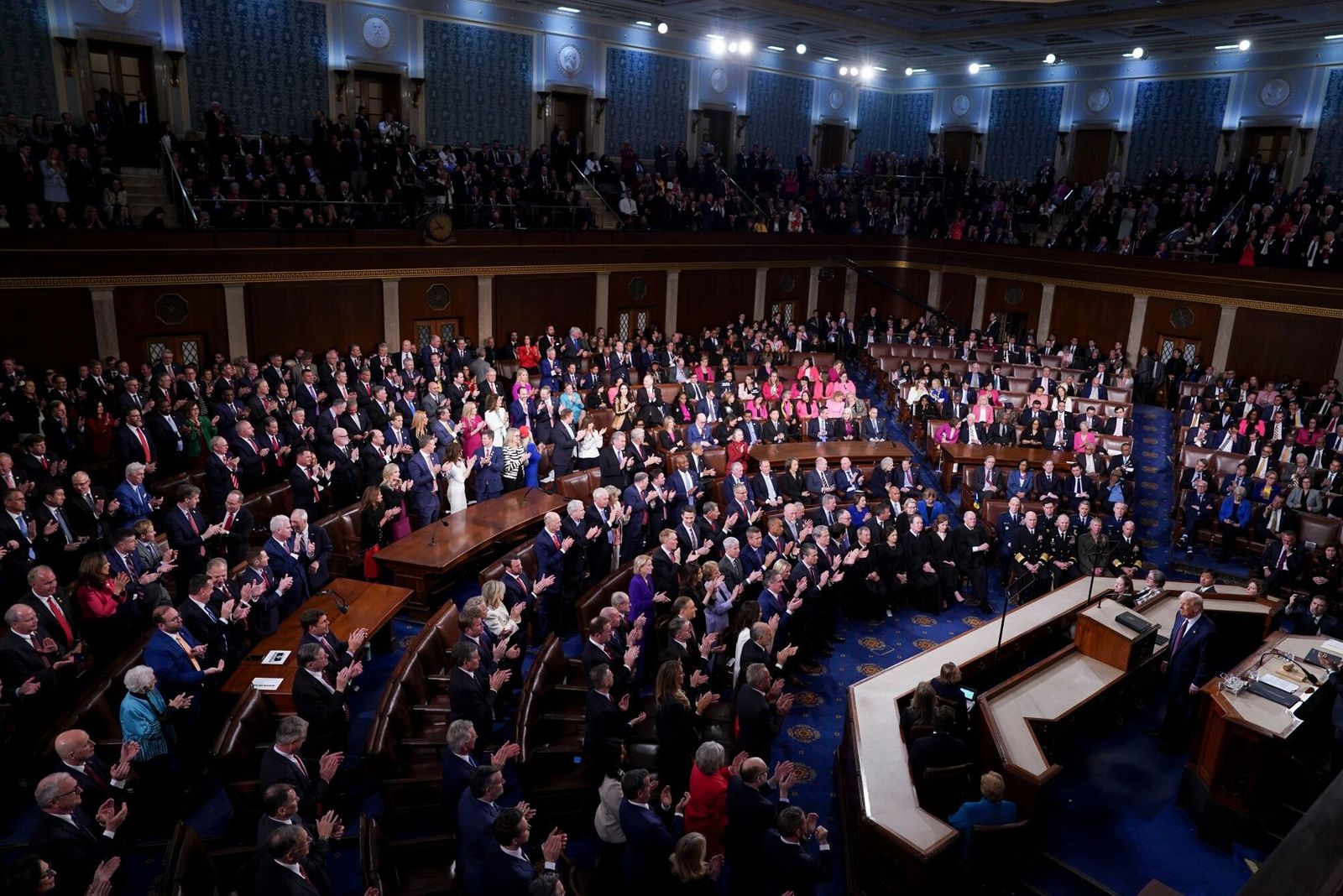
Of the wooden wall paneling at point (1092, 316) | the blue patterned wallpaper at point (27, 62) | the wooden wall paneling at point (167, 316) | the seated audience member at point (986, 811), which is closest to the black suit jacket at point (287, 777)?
the seated audience member at point (986, 811)

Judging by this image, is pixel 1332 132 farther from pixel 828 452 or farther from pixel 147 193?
pixel 147 193

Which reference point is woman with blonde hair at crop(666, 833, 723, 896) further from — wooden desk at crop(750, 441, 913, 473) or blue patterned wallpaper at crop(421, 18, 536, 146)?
blue patterned wallpaper at crop(421, 18, 536, 146)

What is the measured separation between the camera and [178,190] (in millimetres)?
14258

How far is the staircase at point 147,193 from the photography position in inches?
574

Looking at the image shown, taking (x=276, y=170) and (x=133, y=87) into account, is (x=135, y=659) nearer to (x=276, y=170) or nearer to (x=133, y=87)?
(x=276, y=170)

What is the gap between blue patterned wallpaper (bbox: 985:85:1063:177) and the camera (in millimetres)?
25938

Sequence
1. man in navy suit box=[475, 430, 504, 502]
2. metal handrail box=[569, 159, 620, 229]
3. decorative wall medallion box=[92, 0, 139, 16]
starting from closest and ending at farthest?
1. man in navy suit box=[475, 430, 504, 502]
2. decorative wall medallion box=[92, 0, 139, 16]
3. metal handrail box=[569, 159, 620, 229]

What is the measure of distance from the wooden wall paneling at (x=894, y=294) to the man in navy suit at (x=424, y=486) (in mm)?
18156

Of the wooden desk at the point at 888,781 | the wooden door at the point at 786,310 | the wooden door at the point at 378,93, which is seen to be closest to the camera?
the wooden desk at the point at 888,781

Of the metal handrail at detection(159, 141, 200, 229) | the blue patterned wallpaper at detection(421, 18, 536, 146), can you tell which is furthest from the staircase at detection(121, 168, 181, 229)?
the blue patterned wallpaper at detection(421, 18, 536, 146)

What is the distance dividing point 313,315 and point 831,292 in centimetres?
1467

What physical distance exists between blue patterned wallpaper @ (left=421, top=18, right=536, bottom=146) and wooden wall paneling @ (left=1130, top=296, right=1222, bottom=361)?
15.8 meters

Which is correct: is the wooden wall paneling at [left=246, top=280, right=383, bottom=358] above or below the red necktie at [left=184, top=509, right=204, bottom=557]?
above

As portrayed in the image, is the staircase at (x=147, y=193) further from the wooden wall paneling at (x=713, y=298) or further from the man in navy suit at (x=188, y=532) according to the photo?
the wooden wall paneling at (x=713, y=298)
